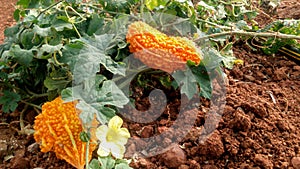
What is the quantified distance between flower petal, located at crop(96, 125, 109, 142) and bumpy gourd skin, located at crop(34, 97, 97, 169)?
0.17ft

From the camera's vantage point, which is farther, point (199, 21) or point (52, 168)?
A: point (199, 21)

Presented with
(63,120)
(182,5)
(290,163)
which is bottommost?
(290,163)

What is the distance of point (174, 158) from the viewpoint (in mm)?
1631

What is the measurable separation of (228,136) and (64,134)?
583 mm

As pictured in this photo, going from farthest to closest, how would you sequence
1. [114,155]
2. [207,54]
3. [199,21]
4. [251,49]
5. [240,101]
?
[251,49]
[199,21]
[240,101]
[207,54]
[114,155]

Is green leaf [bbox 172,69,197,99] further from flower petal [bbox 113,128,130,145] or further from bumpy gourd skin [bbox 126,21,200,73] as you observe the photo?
flower petal [bbox 113,128,130,145]

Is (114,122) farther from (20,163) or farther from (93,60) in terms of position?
(20,163)

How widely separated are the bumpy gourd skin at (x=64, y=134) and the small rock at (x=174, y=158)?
10.0 inches

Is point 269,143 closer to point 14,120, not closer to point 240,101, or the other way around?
point 240,101

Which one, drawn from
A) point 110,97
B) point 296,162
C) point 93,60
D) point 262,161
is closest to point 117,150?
point 110,97

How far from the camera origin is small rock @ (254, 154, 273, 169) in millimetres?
1640

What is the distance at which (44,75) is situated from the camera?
5.91ft

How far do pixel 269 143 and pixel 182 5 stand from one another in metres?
0.61

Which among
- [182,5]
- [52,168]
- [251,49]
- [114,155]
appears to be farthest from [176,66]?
[251,49]
